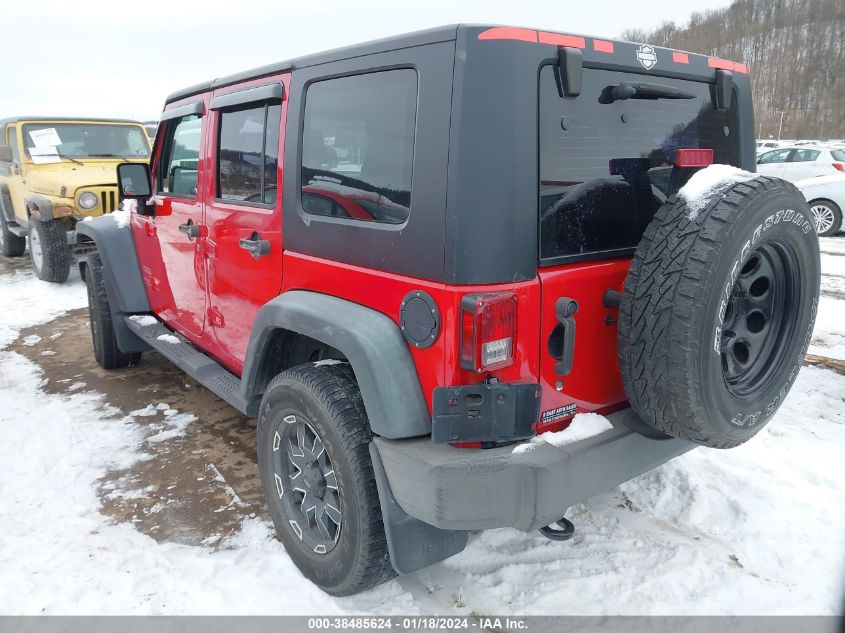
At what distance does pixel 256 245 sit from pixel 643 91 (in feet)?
5.42

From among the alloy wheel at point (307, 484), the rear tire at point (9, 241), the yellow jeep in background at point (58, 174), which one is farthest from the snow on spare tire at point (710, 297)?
the rear tire at point (9, 241)

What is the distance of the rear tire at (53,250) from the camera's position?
781 centimetres

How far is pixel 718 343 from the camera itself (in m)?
1.95

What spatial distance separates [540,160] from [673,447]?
1.24 meters

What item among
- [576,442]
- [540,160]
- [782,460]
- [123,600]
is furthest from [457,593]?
[782,460]

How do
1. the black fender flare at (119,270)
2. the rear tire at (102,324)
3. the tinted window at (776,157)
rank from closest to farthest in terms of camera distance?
the black fender flare at (119,270) < the rear tire at (102,324) < the tinted window at (776,157)

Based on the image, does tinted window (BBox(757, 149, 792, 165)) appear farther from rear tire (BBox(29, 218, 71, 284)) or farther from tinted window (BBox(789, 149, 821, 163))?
rear tire (BBox(29, 218, 71, 284))

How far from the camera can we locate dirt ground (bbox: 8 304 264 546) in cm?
296

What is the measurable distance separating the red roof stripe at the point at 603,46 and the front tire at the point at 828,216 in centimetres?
1074

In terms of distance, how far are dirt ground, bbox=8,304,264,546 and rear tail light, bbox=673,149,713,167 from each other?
2413mm

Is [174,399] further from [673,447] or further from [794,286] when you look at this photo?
[794,286]

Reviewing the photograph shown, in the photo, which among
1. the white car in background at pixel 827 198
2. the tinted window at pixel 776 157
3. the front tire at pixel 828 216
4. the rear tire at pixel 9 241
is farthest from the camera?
the tinted window at pixel 776 157

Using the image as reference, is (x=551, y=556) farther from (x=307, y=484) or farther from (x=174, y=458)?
(x=174, y=458)

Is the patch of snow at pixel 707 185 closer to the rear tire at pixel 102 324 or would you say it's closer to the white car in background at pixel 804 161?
the rear tire at pixel 102 324
